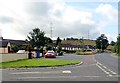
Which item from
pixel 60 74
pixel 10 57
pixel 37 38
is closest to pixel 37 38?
pixel 37 38

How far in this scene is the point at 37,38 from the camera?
95.6 m

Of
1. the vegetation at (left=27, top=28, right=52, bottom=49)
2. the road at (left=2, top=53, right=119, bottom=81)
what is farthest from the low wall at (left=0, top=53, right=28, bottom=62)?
the vegetation at (left=27, top=28, right=52, bottom=49)

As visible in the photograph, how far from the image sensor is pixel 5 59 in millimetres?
37219

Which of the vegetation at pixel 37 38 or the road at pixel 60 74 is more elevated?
the vegetation at pixel 37 38

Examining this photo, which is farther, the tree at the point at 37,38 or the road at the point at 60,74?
the tree at the point at 37,38

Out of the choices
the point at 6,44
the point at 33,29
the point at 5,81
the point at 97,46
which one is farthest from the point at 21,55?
the point at 97,46

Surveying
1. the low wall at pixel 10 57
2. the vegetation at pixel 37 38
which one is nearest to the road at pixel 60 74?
the low wall at pixel 10 57

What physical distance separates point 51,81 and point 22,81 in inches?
58.8

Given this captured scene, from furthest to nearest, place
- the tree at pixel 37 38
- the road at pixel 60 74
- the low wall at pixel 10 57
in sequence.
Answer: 1. the tree at pixel 37 38
2. the low wall at pixel 10 57
3. the road at pixel 60 74

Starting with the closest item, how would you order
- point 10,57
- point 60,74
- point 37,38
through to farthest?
point 60,74, point 10,57, point 37,38

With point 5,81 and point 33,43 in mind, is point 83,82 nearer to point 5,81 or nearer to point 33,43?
point 5,81

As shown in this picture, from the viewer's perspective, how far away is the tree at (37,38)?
9256 cm

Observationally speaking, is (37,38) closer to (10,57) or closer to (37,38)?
(37,38)

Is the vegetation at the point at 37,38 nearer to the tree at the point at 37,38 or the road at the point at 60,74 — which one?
the tree at the point at 37,38
